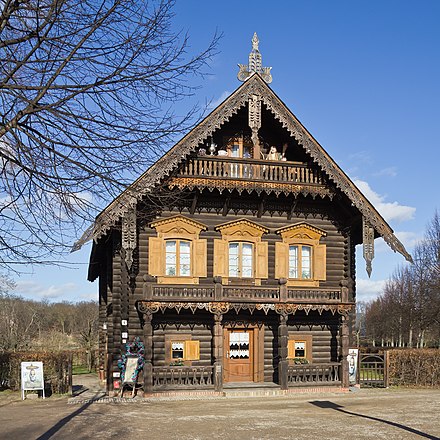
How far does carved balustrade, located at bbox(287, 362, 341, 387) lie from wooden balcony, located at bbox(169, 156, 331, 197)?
21.3ft

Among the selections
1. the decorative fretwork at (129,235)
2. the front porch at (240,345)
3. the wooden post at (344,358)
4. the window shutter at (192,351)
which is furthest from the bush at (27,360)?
the wooden post at (344,358)

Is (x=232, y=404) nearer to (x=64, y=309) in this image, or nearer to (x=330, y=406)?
(x=330, y=406)

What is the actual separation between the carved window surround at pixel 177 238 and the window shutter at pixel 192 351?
7.53 ft

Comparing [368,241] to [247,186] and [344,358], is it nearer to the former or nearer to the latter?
[344,358]

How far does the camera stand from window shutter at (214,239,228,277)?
23703 mm

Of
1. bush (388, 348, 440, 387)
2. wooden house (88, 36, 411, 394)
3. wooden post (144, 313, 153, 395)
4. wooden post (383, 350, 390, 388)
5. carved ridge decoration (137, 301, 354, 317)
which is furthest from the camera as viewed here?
bush (388, 348, 440, 387)

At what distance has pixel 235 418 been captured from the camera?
16703mm

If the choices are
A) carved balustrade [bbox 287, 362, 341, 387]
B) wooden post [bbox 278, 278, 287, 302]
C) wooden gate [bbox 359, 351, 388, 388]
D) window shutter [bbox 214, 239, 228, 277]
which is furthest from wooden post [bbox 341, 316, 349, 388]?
window shutter [bbox 214, 239, 228, 277]

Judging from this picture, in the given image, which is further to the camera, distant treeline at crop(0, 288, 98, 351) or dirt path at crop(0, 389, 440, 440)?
distant treeline at crop(0, 288, 98, 351)

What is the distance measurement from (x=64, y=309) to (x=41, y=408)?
8323 centimetres

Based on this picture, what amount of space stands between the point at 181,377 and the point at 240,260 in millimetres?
4961

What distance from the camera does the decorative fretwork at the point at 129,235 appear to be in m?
21.3

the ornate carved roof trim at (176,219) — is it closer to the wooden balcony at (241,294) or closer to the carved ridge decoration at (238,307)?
the wooden balcony at (241,294)

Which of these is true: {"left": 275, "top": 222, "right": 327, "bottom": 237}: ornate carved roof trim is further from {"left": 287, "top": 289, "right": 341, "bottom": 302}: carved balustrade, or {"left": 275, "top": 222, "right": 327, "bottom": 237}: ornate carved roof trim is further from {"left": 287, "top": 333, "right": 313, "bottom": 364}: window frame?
{"left": 287, "top": 333, "right": 313, "bottom": 364}: window frame
